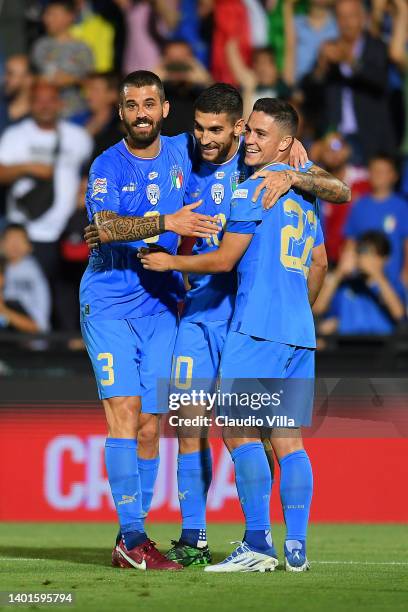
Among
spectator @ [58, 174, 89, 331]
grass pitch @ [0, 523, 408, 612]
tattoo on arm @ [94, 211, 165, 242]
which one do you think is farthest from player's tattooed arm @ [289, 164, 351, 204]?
spectator @ [58, 174, 89, 331]

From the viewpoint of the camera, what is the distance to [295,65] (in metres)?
13.4

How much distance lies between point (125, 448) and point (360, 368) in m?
4.98

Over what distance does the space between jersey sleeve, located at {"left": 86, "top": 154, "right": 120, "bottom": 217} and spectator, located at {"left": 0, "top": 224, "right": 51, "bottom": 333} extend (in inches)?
209

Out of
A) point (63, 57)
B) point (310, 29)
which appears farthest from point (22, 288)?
point (310, 29)

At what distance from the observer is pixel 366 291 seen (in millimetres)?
12016

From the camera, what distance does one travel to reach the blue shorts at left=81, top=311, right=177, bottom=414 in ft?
23.0

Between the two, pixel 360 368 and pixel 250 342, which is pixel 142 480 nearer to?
pixel 250 342

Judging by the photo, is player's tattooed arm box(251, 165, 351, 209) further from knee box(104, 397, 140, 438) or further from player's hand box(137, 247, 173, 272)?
knee box(104, 397, 140, 438)

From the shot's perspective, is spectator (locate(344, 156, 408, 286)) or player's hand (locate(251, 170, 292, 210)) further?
spectator (locate(344, 156, 408, 286))

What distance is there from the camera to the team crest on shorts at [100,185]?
6965 millimetres

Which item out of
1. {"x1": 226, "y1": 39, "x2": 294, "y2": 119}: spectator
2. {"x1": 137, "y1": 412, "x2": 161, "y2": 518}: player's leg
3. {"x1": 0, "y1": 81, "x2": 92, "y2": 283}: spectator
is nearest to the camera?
{"x1": 137, "y1": 412, "x2": 161, "y2": 518}: player's leg

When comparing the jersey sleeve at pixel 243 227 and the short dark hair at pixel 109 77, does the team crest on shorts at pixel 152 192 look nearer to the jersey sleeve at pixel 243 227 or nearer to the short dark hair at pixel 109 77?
the jersey sleeve at pixel 243 227

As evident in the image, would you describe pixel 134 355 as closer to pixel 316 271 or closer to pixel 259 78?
pixel 316 271

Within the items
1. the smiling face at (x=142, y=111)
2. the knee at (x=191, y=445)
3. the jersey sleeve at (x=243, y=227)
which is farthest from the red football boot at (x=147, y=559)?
the smiling face at (x=142, y=111)
